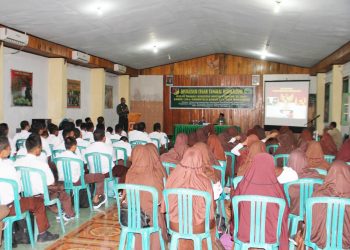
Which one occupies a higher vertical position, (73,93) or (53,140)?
(73,93)

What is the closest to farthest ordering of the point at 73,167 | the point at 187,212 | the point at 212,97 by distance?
the point at 187,212, the point at 73,167, the point at 212,97

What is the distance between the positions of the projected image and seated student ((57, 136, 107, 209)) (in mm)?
9401

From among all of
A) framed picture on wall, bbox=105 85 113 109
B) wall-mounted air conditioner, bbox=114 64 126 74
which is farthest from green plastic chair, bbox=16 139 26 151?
framed picture on wall, bbox=105 85 113 109

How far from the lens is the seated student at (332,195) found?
291 centimetres

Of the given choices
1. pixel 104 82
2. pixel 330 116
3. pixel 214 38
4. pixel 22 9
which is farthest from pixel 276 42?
pixel 22 9

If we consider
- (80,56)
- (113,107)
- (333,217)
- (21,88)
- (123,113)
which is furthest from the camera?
(113,107)

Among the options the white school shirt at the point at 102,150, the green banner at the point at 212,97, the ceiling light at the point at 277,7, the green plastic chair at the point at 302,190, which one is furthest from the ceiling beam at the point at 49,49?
the green plastic chair at the point at 302,190

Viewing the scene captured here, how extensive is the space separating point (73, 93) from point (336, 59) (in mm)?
7424

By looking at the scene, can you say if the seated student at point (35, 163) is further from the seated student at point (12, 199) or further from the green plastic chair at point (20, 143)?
the green plastic chair at point (20, 143)

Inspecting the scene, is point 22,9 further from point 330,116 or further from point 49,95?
point 330,116

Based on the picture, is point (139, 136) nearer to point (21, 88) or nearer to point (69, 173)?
point (69, 173)

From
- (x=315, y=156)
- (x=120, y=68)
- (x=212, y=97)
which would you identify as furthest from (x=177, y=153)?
(x=212, y=97)

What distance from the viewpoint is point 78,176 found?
5.10 metres

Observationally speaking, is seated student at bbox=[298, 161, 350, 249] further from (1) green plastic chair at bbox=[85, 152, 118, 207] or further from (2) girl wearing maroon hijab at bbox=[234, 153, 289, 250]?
(1) green plastic chair at bbox=[85, 152, 118, 207]
